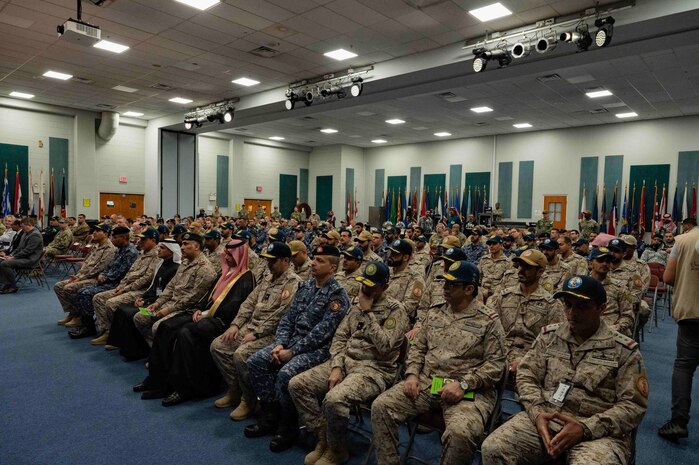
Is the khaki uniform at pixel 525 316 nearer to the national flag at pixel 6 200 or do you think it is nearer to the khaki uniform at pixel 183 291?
the khaki uniform at pixel 183 291

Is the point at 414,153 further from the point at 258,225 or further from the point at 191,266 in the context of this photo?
the point at 191,266

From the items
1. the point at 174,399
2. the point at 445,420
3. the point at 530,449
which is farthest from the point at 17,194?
the point at 530,449

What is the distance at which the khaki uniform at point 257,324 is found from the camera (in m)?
3.58

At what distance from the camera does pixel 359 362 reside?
2.97m

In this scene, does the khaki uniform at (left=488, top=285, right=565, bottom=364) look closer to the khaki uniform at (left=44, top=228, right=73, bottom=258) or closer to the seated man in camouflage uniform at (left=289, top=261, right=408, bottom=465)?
the seated man in camouflage uniform at (left=289, top=261, right=408, bottom=465)

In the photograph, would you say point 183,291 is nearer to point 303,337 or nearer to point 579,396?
point 303,337

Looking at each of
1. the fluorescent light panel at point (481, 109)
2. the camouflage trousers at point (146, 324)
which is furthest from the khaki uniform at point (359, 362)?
the fluorescent light panel at point (481, 109)

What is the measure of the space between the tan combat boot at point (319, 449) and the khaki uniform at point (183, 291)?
212cm

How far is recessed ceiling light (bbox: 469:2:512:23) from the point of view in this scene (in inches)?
248

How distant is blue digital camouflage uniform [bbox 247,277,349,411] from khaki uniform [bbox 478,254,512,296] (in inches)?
105

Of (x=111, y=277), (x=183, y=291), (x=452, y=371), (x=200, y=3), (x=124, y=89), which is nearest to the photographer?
(x=452, y=371)

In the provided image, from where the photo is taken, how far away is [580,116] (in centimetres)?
1318

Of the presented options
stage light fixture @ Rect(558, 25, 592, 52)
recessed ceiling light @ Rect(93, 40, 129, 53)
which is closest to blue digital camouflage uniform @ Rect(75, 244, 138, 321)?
recessed ceiling light @ Rect(93, 40, 129, 53)

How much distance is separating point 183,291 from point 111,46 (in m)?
6.24
